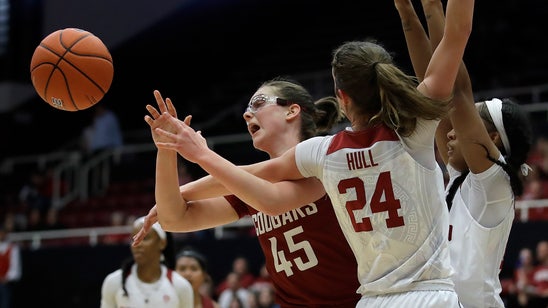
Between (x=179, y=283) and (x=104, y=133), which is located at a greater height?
(x=104, y=133)

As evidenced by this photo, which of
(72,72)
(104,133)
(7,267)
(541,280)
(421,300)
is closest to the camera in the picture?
(421,300)

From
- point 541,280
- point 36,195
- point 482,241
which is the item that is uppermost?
point 36,195

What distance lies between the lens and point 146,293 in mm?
7102

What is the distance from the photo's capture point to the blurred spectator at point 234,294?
11.5 metres

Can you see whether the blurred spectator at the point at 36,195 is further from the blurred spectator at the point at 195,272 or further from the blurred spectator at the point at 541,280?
the blurred spectator at the point at 541,280

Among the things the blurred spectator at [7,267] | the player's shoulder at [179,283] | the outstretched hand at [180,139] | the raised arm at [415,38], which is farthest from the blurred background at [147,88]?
the outstretched hand at [180,139]

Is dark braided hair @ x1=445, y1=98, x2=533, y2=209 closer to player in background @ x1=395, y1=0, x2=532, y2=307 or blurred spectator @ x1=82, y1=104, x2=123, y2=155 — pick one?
player in background @ x1=395, y1=0, x2=532, y2=307

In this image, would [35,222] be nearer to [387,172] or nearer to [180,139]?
[180,139]

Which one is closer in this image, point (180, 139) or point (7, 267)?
point (180, 139)

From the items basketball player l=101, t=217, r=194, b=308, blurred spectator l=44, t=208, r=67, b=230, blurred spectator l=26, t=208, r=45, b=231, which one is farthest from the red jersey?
blurred spectator l=26, t=208, r=45, b=231

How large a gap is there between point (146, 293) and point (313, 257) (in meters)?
3.25

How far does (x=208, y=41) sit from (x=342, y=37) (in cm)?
375

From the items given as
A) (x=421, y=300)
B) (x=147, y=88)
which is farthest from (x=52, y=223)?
(x=421, y=300)

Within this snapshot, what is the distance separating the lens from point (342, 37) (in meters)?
20.2
